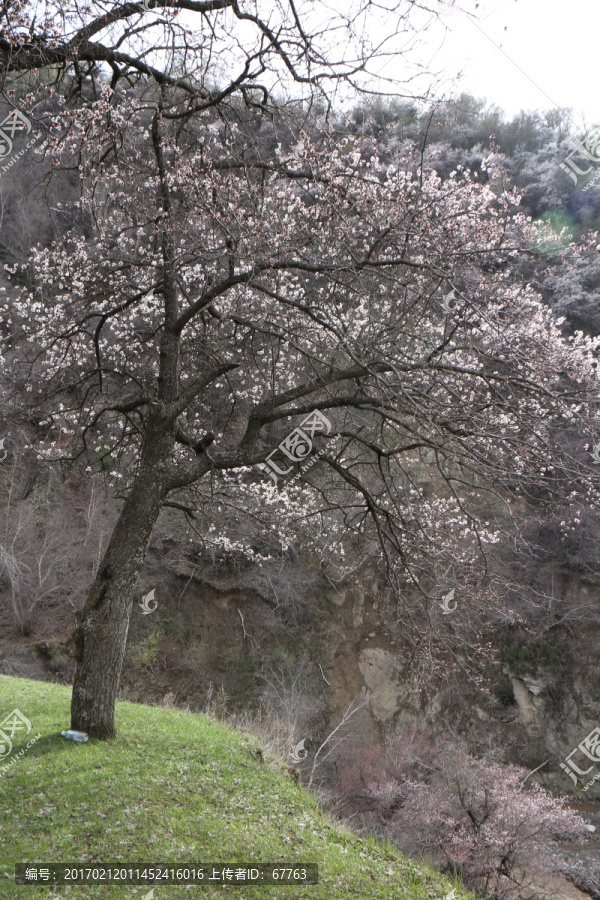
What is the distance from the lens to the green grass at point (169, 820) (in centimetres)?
428

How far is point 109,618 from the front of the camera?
6.17m

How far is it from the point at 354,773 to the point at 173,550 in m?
8.01

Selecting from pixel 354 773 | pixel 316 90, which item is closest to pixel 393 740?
pixel 354 773

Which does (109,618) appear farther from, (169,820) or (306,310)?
(306,310)

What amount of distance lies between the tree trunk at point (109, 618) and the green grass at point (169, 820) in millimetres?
365

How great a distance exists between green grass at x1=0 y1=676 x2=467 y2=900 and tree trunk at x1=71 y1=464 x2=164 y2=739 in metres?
0.36

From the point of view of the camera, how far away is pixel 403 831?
10.8 meters

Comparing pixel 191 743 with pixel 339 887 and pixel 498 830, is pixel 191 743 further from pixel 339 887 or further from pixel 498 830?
pixel 498 830

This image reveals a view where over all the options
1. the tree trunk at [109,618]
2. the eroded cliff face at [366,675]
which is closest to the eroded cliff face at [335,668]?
the eroded cliff face at [366,675]

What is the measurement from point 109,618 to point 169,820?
202 centimetres

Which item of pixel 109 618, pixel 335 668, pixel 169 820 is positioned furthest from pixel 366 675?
pixel 169 820

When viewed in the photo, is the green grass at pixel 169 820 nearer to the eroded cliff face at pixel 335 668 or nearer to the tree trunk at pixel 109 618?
the tree trunk at pixel 109 618

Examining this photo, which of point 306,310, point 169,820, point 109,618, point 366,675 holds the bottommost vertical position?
point 366,675

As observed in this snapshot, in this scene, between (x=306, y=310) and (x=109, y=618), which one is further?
(x=109, y=618)
